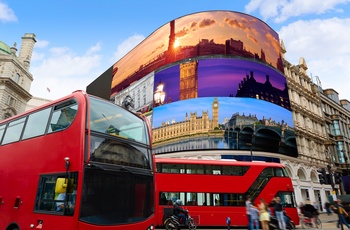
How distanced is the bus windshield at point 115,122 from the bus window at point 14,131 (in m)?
3.01

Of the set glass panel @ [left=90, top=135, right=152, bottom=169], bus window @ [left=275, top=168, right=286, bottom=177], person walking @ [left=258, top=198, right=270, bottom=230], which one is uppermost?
bus window @ [left=275, top=168, right=286, bottom=177]

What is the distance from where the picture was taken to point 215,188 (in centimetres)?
1422

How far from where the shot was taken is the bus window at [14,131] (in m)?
7.48

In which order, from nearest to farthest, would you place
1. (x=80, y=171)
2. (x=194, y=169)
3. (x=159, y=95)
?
(x=80, y=171) → (x=194, y=169) → (x=159, y=95)

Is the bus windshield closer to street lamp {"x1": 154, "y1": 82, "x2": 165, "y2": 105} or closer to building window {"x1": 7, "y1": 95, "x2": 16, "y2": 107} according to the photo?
street lamp {"x1": 154, "y1": 82, "x2": 165, "y2": 105}

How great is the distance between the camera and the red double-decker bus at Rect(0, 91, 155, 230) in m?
5.07

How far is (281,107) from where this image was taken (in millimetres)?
31234

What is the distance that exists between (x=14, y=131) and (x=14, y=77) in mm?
41060

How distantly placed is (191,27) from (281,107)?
51.9 feet

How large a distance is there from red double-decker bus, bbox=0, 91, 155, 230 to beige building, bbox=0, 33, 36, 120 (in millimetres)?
39246

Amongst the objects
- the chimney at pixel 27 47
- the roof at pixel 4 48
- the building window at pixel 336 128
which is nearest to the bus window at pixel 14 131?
the roof at pixel 4 48

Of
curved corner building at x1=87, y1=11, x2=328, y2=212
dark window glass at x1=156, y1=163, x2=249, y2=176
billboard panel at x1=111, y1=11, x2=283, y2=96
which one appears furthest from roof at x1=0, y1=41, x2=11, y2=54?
dark window glass at x1=156, y1=163, x2=249, y2=176

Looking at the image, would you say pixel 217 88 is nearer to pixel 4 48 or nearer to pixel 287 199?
pixel 287 199

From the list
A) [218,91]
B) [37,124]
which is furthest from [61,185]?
[218,91]
